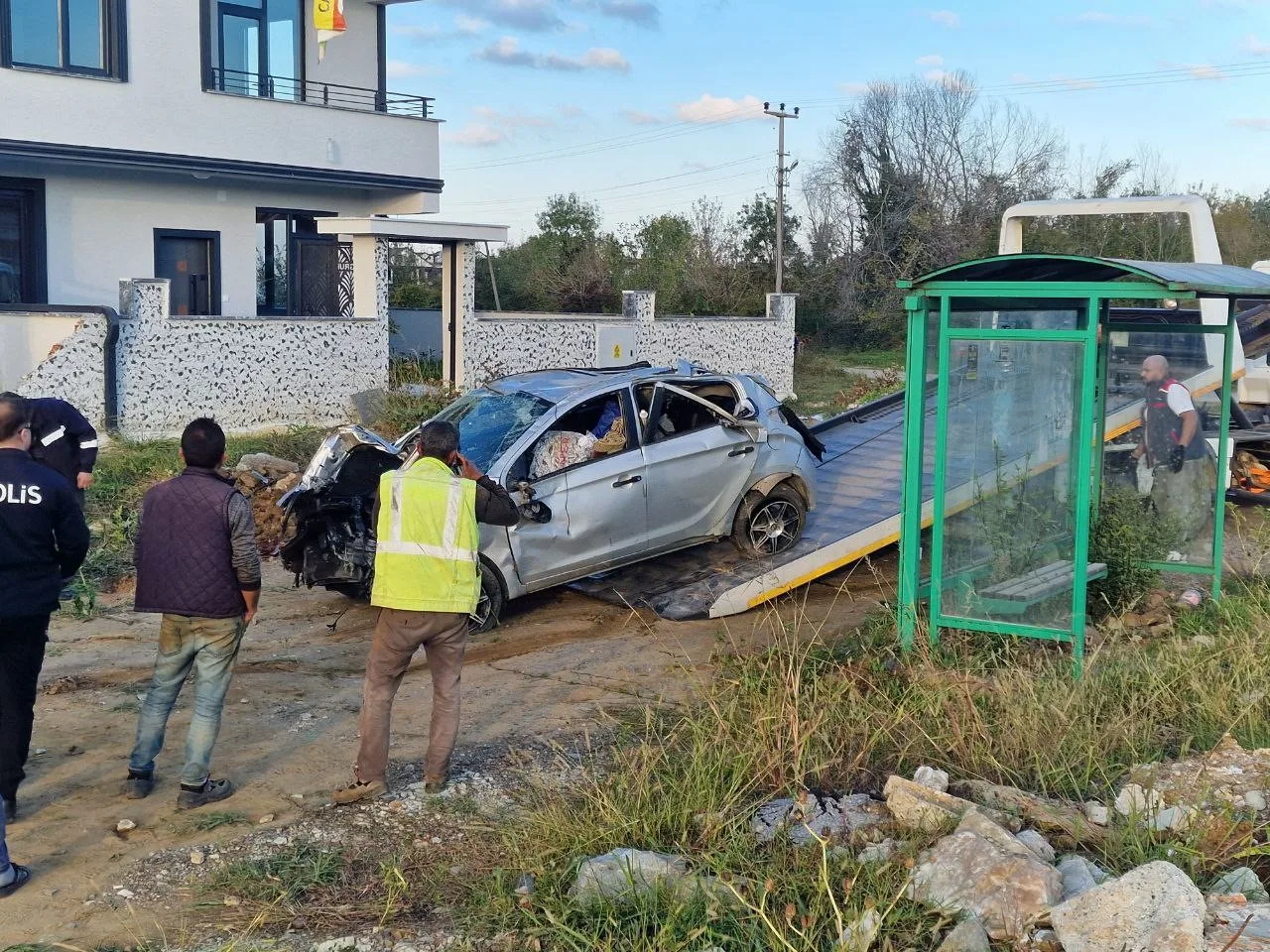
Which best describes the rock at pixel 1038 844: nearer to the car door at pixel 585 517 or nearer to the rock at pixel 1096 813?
the rock at pixel 1096 813

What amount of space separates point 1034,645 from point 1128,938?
396 centimetres

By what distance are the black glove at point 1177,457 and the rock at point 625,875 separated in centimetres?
593

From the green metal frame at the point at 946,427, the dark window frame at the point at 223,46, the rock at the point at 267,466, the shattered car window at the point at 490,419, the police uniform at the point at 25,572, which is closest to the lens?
the police uniform at the point at 25,572

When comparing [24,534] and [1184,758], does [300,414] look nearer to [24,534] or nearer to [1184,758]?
[24,534]

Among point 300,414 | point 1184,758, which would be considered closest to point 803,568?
point 1184,758

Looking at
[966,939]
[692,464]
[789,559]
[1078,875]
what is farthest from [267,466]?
[966,939]

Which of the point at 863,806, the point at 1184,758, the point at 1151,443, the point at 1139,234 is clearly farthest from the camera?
the point at 1139,234

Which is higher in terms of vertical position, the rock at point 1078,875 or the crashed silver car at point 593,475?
the crashed silver car at point 593,475

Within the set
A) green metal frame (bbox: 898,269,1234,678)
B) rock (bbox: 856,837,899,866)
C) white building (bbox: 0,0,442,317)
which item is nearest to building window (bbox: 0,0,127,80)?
white building (bbox: 0,0,442,317)

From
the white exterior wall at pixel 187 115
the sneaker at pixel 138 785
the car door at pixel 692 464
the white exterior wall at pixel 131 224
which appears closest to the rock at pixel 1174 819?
the sneaker at pixel 138 785

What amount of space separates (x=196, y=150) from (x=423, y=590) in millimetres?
16155

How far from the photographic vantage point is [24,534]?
6.01 meters

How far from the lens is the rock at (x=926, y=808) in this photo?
545 cm

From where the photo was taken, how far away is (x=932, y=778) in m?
5.89
